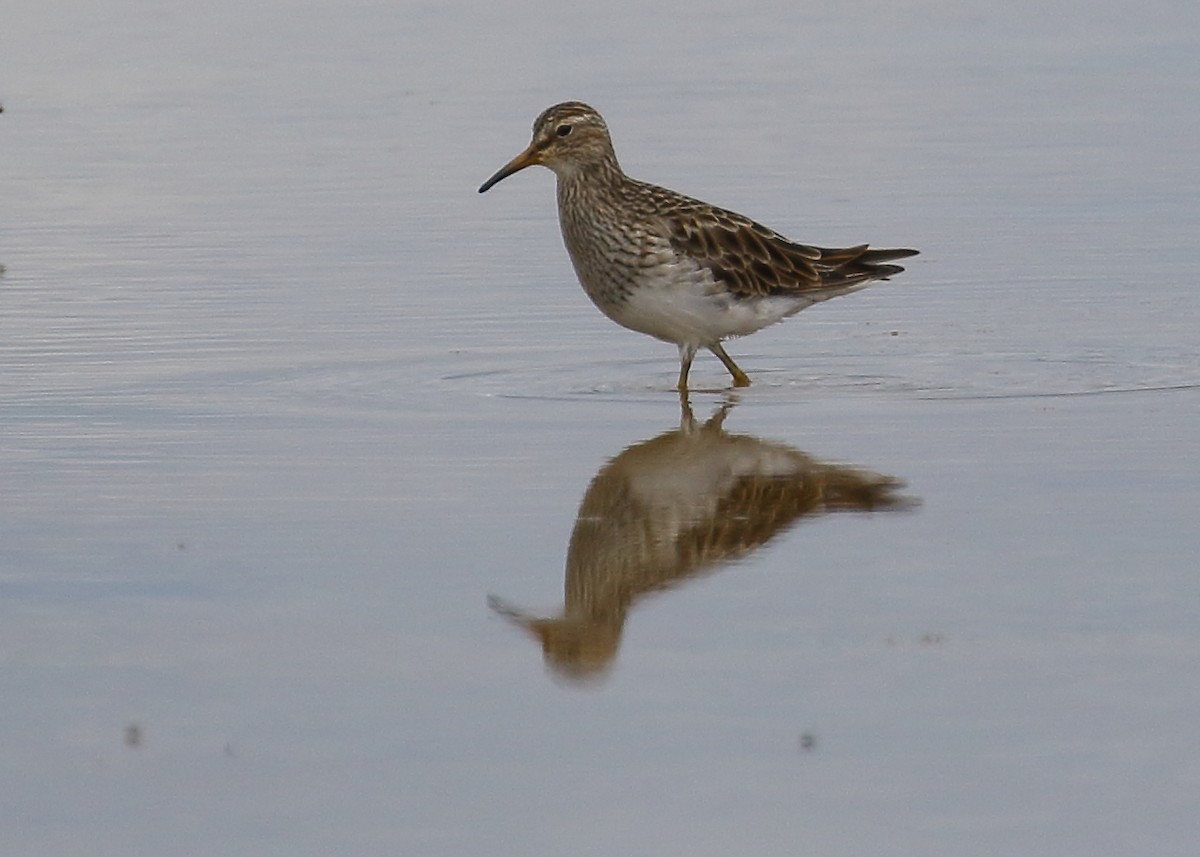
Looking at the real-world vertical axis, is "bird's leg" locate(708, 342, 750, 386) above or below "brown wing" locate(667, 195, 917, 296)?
below

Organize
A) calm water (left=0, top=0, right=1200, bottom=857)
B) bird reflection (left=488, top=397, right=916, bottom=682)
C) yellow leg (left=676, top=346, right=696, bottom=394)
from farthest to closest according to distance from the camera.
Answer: yellow leg (left=676, top=346, right=696, bottom=394)
bird reflection (left=488, top=397, right=916, bottom=682)
calm water (left=0, top=0, right=1200, bottom=857)

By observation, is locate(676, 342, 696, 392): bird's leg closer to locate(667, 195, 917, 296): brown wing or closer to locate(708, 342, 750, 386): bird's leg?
locate(708, 342, 750, 386): bird's leg

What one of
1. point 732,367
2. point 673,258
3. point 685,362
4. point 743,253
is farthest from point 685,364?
point 743,253

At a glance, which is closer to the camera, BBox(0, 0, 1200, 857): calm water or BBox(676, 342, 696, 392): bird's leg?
BBox(0, 0, 1200, 857): calm water

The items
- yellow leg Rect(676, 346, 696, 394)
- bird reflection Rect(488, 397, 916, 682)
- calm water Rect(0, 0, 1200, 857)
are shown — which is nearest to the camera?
calm water Rect(0, 0, 1200, 857)

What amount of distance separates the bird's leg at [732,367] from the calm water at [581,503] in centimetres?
22

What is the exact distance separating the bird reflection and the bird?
1.24 meters

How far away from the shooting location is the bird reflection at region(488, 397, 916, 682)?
6.83 meters

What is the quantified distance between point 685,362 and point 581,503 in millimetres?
2821

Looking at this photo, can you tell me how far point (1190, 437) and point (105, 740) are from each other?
4.56 metres

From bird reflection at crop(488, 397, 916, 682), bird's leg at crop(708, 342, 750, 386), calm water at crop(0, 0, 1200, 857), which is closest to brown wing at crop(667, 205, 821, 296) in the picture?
bird's leg at crop(708, 342, 750, 386)

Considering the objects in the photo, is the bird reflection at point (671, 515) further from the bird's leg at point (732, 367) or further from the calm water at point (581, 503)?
the bird's leg at point (732, 367)

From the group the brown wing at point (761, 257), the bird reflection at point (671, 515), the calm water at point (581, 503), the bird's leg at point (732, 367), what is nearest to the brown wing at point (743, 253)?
the brown wing at point (761, 257)

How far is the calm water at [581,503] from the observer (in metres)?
5.54
